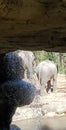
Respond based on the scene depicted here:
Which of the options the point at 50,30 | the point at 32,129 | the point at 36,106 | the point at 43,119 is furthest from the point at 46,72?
the point at 50,30

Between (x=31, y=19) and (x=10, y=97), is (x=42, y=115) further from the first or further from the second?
(x=31, y=19)

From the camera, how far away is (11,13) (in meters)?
1.46

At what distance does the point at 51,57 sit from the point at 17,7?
1439cm

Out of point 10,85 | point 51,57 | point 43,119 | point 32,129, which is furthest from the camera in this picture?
point 51,57

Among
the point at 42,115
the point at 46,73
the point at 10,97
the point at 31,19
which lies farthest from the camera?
the point at 46,73

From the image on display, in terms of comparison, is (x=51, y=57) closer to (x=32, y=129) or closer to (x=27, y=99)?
(x=32, y=129)

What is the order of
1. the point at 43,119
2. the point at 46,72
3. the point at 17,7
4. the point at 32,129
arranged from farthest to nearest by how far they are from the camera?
1. the point at 46,72
2. the point at 43,119
3. the point at 32,129
4. the point at 17,7

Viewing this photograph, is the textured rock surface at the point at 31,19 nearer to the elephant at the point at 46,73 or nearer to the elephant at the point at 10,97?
the elephant at the point at 10,97

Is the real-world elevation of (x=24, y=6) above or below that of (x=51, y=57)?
above

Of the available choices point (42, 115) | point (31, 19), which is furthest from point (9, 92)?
point (42, 115)

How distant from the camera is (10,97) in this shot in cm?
395

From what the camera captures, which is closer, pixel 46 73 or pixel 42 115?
pixel 42 115

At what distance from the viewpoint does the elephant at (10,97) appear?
3979 millimetres

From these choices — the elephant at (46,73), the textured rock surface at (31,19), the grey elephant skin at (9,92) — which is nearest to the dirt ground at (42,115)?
the elephant at (46,73)
